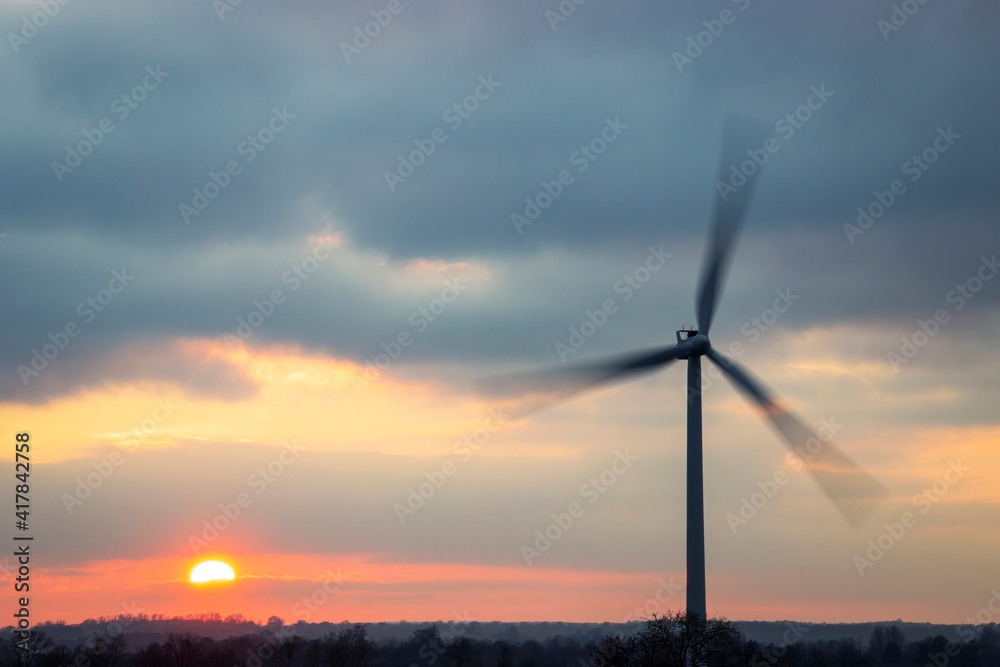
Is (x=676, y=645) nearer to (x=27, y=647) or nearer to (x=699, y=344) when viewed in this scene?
(x=699, y=344)

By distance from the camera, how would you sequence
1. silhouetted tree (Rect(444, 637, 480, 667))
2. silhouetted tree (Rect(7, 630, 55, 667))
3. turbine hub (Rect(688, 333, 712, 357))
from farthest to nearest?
silhouetted tree (Rect(444, 637, 480, 667)) → silhouetted tree (Rect(7, 630, 55, 667)) → turbine hub (Rect(688, 333, 712, 357))

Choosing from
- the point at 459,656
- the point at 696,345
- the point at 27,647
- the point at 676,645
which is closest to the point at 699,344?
the point at 696,345

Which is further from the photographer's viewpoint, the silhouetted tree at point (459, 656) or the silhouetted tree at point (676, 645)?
the silhouetted tree at point (459, 656)

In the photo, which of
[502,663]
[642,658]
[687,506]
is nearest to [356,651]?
[502,663]

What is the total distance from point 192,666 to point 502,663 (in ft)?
145

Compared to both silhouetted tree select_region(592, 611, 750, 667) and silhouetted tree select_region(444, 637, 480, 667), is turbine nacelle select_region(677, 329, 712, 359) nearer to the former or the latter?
silhouetted tree select_region(592, 611, 750, 667)

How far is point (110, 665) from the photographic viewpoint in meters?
146

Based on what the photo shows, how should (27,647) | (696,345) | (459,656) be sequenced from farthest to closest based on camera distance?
1. (459,656)
2. (27,647)
3. (696,345)

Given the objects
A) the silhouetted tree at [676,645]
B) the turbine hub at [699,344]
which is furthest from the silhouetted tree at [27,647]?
the turbine hub at [699,344]

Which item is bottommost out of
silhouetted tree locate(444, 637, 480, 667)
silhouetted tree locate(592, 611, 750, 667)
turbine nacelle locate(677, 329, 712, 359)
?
silhouetted tree locate(592, 611, 750, 667)

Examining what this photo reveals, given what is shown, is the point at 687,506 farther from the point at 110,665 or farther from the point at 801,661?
the point at 801,661

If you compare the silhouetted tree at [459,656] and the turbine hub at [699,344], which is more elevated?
the turbine hub at [699,344]

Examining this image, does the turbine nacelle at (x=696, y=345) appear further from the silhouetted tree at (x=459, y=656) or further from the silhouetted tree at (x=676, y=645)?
the silhouetted tree at (x=459, y=656)

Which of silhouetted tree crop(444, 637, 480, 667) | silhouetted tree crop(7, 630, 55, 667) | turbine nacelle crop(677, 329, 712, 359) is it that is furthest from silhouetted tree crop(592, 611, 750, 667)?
silhouetted tree crop(444, 637, 480, 667)
